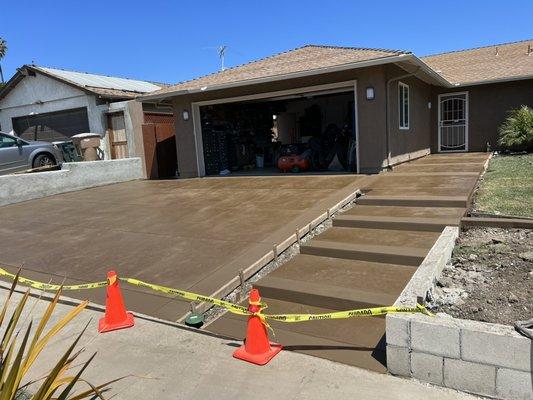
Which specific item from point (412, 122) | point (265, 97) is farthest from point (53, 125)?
point (412, 122)

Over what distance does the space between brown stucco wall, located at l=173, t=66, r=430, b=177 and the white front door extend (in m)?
1.16

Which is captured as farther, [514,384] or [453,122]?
[453,122]

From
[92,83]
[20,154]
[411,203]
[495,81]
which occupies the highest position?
[92,83]

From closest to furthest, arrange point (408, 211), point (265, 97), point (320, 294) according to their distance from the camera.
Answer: point (320, 294) → point (408, 211) → point (265, 97)

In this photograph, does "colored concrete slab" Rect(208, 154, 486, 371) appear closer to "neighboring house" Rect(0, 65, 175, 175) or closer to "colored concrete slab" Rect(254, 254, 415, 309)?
"colored concrete slab" Rect(254, 254, 415, 309)

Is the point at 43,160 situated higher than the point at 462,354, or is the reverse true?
the point at 43,160

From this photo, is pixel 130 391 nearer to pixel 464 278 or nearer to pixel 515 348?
pixel 515 348

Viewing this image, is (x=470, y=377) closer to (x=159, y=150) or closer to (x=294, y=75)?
(x=294, y=75)

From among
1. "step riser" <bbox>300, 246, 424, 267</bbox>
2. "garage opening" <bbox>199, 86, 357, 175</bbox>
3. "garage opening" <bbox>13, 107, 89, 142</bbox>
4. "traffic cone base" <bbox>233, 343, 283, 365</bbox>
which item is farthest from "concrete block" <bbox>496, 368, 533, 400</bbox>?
"garage opening" <bbox>13, 107, 89, 142</bbox>

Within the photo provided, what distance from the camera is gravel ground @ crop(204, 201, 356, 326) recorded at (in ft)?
14.9

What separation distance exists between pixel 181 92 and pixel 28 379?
11.1 metres

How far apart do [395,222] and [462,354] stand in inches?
138

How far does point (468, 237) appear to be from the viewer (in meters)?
5.70

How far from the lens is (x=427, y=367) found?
299 centimetres
